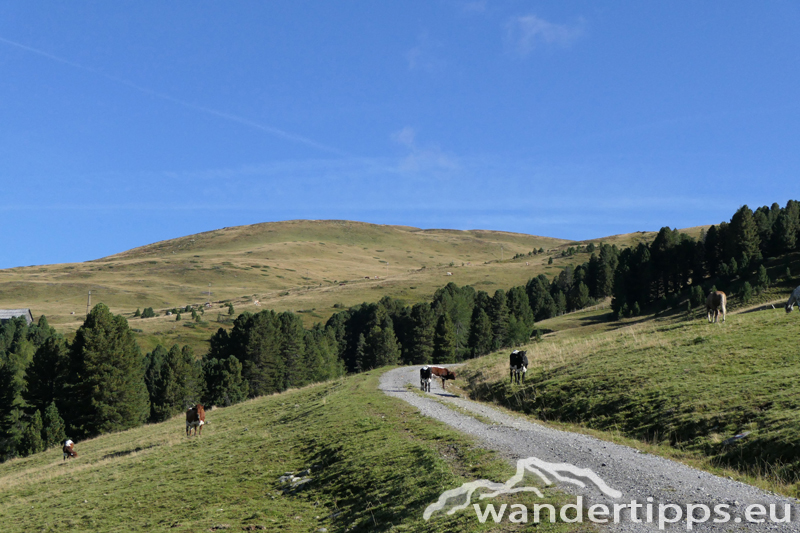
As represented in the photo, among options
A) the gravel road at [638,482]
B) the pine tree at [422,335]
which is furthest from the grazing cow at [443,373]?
the pine tree at [422,335]

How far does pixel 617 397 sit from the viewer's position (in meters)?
24.3

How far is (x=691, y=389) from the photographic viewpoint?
22047 mm

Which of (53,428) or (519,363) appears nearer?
(519,363)

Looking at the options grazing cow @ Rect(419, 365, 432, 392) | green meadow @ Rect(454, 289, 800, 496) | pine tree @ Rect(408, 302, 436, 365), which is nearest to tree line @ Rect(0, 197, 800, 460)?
pine tree @ Rect(408, 302, 436, 365)

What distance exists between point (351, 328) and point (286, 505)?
4770 inches

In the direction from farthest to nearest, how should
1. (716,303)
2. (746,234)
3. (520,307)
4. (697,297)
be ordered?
(520,307) < (746,234) < (697,297) < (716,303)

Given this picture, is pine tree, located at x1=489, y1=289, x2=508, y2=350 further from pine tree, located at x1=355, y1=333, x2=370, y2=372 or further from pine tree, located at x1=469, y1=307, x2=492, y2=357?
pine tree, located at x1=355, y1=333, x2=370, y2=372

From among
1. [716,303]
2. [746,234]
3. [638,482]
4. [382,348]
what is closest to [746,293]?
[746,234]

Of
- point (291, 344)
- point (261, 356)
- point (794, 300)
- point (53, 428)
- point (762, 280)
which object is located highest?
point (762, 280)

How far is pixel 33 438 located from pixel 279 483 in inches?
2143

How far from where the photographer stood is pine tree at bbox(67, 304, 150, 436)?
6034 cm

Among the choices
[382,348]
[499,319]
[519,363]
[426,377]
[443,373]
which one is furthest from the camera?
[499,319]

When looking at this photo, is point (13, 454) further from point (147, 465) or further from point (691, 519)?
point (691, 519)

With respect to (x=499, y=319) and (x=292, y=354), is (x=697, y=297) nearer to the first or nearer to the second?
(x=499, y=319)
